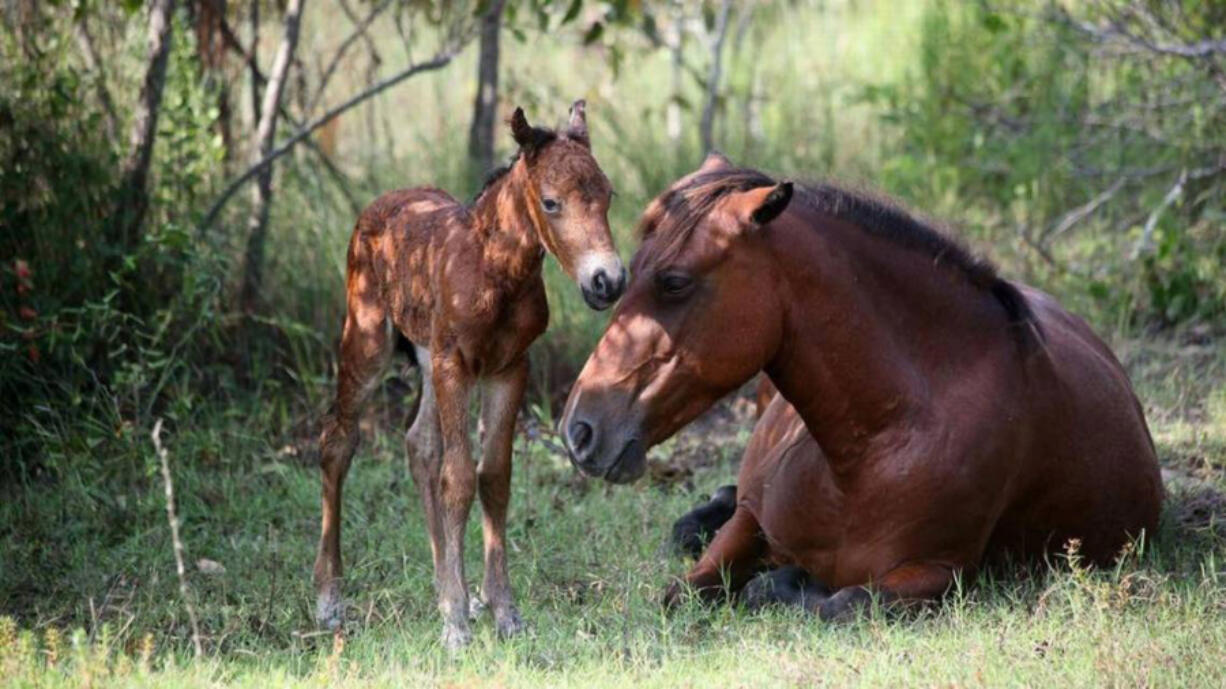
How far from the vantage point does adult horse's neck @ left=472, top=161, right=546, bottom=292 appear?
5055 millimetres

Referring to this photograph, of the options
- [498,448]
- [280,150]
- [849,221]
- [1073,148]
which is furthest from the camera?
[1073,148]

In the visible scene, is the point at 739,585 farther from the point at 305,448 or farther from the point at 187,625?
the point at 305,448

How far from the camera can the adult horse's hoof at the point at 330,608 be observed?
5.40 m

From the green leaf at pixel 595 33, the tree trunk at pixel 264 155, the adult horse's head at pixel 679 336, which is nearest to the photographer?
the adult horse's head at pixel 679 336

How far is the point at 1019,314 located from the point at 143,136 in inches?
170

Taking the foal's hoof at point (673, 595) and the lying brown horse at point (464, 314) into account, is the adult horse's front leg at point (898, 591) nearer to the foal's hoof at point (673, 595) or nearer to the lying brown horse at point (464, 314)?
the foal's hoof at point (673, 595)

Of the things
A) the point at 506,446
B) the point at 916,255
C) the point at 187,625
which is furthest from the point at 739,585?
the point at 187,625

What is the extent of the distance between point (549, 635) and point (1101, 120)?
20.0 ft

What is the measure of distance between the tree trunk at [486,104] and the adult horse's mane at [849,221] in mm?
4598

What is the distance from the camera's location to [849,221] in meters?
5.02

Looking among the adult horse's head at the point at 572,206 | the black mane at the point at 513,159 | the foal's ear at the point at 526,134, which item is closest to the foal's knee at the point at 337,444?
the black mane at the point at 513,159

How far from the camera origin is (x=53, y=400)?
7.23 m

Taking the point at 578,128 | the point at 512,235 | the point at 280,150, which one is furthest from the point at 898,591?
the point at 280,150

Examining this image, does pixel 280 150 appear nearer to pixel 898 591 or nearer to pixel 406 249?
pixel 406 249
